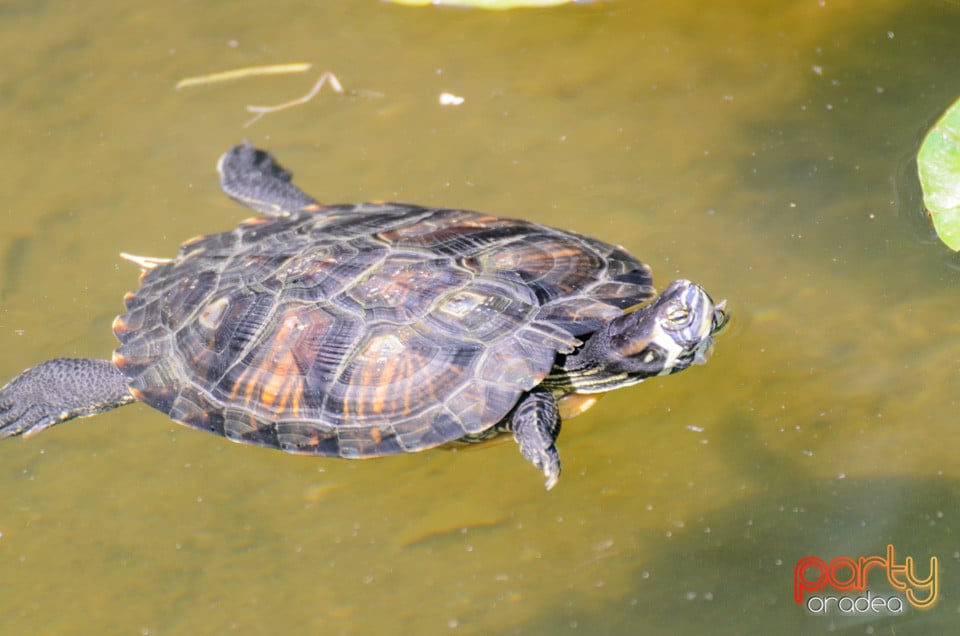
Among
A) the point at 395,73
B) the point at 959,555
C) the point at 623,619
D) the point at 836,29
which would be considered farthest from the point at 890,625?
the point at 395,73

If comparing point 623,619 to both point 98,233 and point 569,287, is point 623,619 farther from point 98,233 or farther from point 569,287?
point 98,233

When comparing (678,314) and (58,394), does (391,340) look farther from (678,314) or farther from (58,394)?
(58,394)

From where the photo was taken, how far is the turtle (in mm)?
4164

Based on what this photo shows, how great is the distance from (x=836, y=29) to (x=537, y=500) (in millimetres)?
4488

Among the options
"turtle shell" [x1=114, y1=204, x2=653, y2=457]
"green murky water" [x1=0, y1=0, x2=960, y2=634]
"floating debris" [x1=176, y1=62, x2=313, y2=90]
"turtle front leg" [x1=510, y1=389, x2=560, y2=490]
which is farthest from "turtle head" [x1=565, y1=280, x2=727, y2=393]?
"floating debris" [x1=176, y1=62, x2=313, y2=90]

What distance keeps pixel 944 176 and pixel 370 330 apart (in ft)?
11.7

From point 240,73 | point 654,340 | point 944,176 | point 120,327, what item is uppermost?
point 240,73

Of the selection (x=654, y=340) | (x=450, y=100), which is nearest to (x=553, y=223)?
(x=450, y=100)

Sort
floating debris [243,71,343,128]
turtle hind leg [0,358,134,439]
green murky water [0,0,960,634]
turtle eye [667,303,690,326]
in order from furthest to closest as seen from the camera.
Result: 1. floating debris [243,71,343,128]
2. turtle hind leg [0,358,134,439]
3. green murky water [0,0,960,634]
4. turtle eye [667,303,690,326]

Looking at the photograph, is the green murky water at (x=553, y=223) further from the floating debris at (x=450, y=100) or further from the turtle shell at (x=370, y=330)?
the turtle shell at (x=370, y=330)

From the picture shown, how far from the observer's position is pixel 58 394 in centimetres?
494

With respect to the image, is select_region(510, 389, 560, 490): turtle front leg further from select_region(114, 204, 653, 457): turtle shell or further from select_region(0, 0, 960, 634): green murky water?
select_region(0, 0, 960, 634): green murky water

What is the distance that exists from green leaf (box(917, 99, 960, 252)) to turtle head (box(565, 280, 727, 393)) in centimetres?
163

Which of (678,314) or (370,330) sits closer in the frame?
(678,314)
